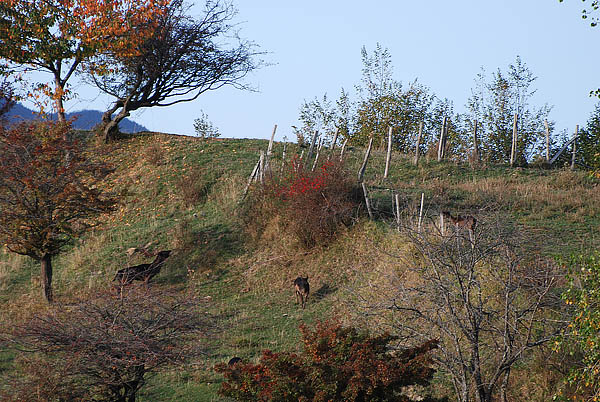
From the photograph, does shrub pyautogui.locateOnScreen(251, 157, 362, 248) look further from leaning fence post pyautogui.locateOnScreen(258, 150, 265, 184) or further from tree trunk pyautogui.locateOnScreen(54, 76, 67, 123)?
tree trunk pyautogui.locateOnScreen(54, 76, 67, 123)

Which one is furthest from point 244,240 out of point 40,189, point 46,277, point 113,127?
point 113,127

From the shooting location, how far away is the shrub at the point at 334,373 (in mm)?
7160

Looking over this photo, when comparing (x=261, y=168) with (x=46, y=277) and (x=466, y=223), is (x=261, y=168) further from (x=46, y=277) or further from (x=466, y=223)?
(x=466, y=223)

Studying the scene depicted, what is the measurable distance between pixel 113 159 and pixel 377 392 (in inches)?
844

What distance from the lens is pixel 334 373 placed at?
742 centimetres

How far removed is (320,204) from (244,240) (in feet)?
9.05

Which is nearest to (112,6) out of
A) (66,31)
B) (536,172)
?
(66,31)

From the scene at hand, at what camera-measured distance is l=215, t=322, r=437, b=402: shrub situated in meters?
7.16

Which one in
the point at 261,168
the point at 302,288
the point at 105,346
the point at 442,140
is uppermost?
the point at 442,140

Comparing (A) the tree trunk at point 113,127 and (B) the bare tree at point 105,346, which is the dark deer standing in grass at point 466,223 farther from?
(A) the tree trunk at point 113,127

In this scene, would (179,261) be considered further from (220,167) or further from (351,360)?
(351,360)

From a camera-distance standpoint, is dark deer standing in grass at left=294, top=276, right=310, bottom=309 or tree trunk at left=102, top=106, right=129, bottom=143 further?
tree trunk at left=102, top=106, right=129, bottom=143

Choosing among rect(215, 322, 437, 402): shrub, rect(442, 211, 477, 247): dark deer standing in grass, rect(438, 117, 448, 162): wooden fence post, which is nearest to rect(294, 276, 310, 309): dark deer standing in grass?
rect(442, 211, 477, 247): dark deer standing in grass

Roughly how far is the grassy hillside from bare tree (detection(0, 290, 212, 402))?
151 centimetres
